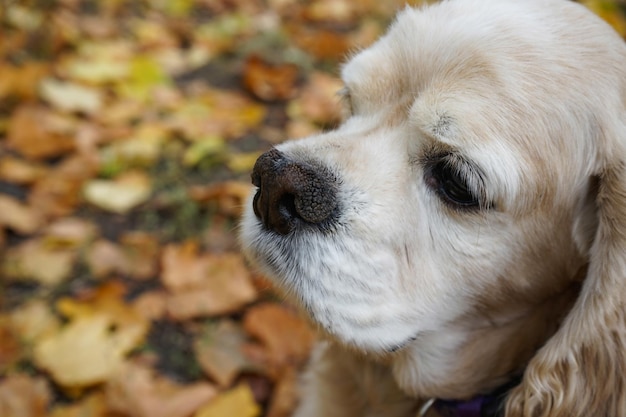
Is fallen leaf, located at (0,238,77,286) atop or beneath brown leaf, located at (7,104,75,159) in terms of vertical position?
beneath

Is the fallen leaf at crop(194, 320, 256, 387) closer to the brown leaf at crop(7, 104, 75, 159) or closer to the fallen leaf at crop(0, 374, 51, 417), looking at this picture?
the fallen leaf at crop(0, 374, 51, 417)

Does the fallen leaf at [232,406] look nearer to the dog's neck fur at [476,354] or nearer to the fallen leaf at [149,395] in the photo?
the fallen leaf at [149,395]

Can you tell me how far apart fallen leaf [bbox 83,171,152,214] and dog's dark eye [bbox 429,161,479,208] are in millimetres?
2147

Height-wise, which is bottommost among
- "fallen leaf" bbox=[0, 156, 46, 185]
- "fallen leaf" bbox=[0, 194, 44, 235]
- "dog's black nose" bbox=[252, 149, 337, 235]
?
"fallen leaf" bbox=[0, 194, 44, 235]

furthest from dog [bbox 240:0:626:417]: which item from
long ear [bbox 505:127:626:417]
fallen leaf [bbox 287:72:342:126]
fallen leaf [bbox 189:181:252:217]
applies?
fallen leaf [bbox 287:72:342:126]

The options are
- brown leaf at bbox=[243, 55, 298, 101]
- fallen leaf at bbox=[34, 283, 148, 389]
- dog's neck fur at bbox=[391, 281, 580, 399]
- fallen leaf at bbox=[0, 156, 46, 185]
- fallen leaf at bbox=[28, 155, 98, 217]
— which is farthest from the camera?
brown leaf at bbox=[243, 55, 298, 101]

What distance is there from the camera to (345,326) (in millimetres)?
1826

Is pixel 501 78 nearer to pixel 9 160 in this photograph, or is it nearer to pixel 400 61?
pixel 400 61

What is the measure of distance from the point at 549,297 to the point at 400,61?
85cm

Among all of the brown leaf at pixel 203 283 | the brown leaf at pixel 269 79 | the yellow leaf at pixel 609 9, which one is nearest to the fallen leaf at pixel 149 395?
the brown leaf at pixel 203 283

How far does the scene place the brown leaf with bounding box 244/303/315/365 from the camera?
282 cm

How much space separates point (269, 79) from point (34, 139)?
1.59 meters

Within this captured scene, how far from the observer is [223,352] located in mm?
2775

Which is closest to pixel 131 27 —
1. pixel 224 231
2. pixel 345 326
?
pixel 224 231
